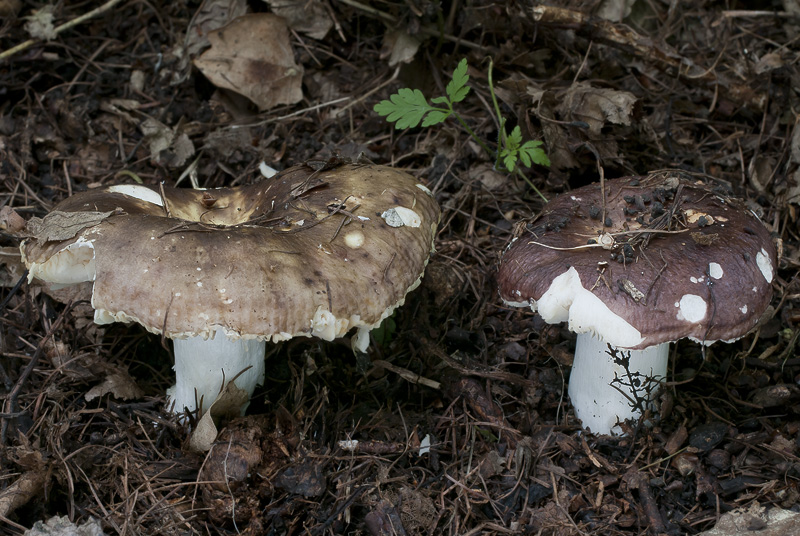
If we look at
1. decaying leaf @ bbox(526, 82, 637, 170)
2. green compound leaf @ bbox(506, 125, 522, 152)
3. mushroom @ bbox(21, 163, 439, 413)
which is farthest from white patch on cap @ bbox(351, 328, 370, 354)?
decaying leaf @ bbox(526, 82, 637, 170)

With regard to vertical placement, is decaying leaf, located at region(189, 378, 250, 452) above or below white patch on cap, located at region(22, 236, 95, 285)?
below

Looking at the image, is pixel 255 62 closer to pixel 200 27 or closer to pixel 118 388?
pixel 200 27

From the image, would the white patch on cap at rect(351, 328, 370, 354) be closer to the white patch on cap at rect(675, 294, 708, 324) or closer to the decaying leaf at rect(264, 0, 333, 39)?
the white patch on cap at rect(675, 294, 708, 324)

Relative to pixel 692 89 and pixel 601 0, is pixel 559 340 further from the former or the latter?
pixel 601 0

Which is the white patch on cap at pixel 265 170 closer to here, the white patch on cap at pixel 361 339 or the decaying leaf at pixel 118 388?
the decaying leaf at pixel 118 388

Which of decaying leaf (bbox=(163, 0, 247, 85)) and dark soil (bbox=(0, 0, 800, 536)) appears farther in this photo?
decaying leaf (bbox=(163, 0, 247, 85))

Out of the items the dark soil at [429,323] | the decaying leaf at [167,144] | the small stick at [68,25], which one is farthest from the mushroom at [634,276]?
the small stick at [68,25]

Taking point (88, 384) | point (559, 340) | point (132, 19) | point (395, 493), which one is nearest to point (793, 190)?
point (559, 340)
